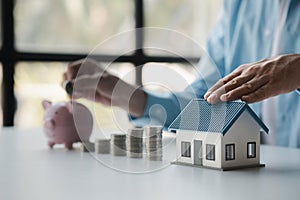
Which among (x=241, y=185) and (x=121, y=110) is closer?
(x=241, y=185)

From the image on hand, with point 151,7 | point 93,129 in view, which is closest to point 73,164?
point 93,129

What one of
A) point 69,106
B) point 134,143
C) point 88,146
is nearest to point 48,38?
point 69,106

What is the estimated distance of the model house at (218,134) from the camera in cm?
94

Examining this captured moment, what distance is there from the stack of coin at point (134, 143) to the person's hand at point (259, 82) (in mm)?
146

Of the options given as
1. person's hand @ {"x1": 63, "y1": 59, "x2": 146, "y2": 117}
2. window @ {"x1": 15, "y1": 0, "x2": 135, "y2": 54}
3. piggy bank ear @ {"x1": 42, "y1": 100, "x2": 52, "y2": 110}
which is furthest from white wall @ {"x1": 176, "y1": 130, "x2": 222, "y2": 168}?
window @ {"x1": 15, "y1": 0, "x2": 135, "y2": 54}

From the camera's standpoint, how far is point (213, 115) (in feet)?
3.11

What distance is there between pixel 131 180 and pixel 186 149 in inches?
6.3

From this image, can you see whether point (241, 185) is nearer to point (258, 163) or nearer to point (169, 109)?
point (258, 163)

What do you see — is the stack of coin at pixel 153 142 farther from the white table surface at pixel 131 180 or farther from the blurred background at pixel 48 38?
the blurred background at pixel 48 38

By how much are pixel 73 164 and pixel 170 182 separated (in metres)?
0.25

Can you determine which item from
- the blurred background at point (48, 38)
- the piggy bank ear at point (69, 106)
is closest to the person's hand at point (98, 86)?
the piggy bank ear at point (69, 106)

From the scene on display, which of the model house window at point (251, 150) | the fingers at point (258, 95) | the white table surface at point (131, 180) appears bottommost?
the white table surface at point (131, 180)

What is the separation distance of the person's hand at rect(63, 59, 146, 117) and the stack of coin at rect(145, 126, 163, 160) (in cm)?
9

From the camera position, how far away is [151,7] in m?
2.98
